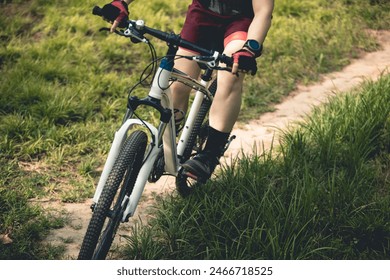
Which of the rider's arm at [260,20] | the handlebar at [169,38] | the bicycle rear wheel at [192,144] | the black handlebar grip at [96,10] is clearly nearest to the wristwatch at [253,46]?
the handlebar at [169,38]

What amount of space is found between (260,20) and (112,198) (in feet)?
4.40

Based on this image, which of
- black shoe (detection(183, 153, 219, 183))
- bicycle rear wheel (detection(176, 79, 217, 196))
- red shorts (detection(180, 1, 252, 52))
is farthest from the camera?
bicycle rear wheel (detection(176, 79, 217, 196))

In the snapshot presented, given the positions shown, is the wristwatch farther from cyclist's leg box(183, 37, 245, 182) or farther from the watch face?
cyclist's leg box(183, 37, 245, 182)

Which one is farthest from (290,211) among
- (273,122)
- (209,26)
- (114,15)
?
(273,122)

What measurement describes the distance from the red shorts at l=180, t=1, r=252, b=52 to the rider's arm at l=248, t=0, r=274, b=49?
7.2 inches

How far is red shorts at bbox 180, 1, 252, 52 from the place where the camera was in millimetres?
2971

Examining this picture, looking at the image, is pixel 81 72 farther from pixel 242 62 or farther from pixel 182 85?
pixel 242 62

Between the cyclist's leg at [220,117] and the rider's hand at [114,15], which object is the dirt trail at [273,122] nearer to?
the cyclist's leg at [220,117]

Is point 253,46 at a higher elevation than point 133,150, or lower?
higher

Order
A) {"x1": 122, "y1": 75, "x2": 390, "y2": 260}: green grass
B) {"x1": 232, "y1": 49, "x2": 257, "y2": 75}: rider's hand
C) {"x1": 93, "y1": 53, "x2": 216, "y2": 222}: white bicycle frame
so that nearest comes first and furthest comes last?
{"x1": 232, "y1": 49, "x2": 257, "y2": 75}: rider's hand → {"x1": 93, "y1": 53, "x2": 216, "y2": 222}: white bicycle frame → {"x1": 122, "y1": 75, "x2": 390, "y2": 260}: green grass

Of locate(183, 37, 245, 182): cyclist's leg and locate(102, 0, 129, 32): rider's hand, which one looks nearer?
locate(102, 0, 129, 32): rider's hand

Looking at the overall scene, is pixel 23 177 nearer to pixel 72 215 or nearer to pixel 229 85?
pixel 72 215

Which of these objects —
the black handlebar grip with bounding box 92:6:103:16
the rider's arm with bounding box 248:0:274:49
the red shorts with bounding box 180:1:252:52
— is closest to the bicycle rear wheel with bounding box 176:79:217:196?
the red shorts with bounding box 180:1:252:52

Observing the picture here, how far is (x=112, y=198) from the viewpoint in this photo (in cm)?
225
